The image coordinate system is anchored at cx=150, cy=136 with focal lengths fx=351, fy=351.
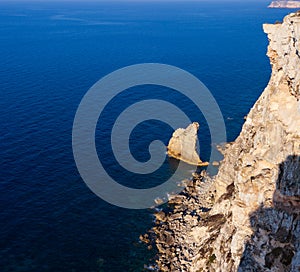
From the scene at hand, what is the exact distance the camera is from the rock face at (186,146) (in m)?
93.6

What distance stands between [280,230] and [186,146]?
178ft

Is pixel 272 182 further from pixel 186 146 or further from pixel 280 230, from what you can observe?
pixel 186 146

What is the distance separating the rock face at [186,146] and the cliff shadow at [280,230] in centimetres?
5025

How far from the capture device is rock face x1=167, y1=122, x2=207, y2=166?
93.6 m

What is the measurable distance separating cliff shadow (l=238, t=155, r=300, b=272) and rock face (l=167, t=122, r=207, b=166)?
5025 cm

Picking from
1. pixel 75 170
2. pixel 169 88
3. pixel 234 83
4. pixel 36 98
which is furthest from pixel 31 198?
pixel 234 83

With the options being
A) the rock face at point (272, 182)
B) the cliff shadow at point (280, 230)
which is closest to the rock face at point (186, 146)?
the rock face at point (272, 182)

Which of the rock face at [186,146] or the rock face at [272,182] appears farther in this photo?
the rock face at [186,146]

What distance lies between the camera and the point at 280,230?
4112 cm

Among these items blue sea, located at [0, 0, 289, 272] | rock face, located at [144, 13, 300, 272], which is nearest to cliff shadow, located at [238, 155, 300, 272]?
rock face, located at [144, 13, 300, 272]

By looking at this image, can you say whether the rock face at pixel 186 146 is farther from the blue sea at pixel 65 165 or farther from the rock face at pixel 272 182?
the rock face at pixel 272 182

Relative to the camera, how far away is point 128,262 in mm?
62500

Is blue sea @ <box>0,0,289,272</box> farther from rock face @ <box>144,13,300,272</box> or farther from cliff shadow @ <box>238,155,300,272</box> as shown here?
cliff shadow @ <box>238,155,300,272</box>

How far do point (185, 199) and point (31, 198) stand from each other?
34211mm
